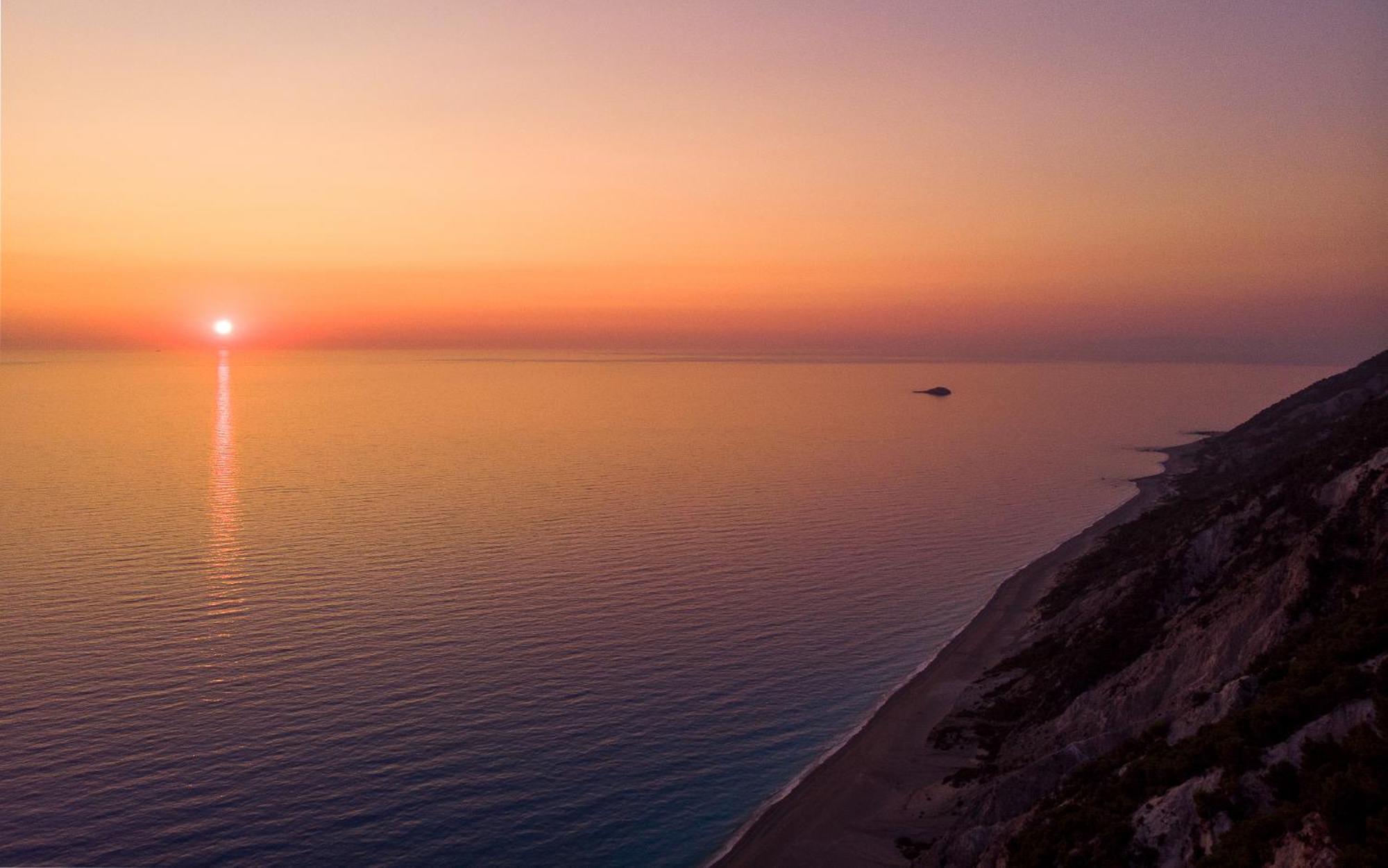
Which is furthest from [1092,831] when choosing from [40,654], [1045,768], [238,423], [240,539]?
[238,423]

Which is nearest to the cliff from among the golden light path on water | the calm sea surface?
the calm sea surface

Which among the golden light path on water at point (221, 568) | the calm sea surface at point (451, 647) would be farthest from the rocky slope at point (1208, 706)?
the golden light path on water at point (221, 568)

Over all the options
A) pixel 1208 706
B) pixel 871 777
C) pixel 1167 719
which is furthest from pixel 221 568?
pixel 1208 706

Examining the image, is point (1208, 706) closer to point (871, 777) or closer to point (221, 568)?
point (871, 777)

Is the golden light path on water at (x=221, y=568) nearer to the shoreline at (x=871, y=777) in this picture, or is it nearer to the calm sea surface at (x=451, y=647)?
the calm sea surface at (x=451, y=647)

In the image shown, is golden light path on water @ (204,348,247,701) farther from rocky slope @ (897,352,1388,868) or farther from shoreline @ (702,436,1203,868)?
rocky slope @ (897,352,1388,868)

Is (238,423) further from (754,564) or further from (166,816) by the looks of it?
(166,816)
